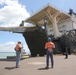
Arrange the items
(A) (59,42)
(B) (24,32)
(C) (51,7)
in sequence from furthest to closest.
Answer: (C) (51,7) → (A) (59,42) → (B) (24,32)

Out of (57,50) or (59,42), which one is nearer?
(57,50)

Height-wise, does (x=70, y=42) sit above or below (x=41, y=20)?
below

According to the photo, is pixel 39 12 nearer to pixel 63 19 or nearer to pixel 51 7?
pixel 51 7

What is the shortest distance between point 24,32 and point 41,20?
55.1 feet

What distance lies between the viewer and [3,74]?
10711 millimetres

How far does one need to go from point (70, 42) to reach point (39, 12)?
40.3ft

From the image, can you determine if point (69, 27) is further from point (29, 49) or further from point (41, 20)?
point (29, 49)

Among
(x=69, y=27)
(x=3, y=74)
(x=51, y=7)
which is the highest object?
(x=51, y=7)

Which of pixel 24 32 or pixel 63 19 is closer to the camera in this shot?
pixel 24 32

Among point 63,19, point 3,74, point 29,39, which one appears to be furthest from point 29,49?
point 3,74

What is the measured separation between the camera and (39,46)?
33.0 m

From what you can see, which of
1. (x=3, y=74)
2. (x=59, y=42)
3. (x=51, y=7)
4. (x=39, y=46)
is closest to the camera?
(x=3, y=74)

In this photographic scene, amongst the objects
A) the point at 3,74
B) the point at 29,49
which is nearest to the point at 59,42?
the point at 29,49

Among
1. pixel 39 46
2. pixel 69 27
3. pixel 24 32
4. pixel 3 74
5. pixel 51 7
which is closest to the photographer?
pixel 3 74
